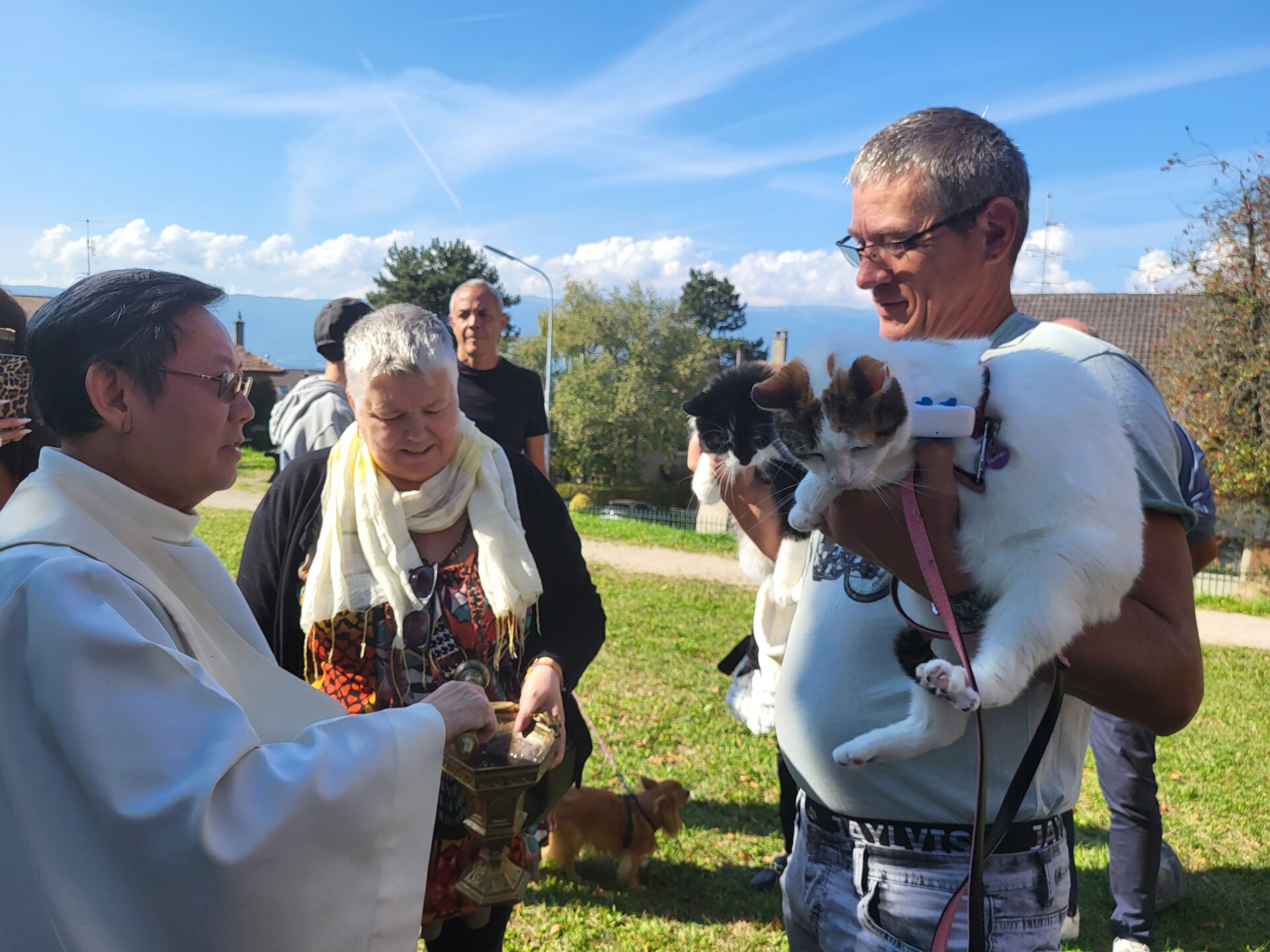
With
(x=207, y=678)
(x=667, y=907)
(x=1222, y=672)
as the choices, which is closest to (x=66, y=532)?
(x=207, y=678)

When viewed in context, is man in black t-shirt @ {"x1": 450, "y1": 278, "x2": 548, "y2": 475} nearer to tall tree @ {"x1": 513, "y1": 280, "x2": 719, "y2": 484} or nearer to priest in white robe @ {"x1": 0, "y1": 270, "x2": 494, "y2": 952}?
priest in white robe @ {"x1": 0, "y1": 270, "x2": 494, "y2": 952}

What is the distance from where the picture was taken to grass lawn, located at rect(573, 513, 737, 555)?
47.9 ft

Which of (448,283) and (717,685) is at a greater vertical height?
(448,283)

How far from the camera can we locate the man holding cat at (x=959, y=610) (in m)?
1.55

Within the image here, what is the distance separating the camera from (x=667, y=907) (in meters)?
4.23

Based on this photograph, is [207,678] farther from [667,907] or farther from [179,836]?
[667,907]

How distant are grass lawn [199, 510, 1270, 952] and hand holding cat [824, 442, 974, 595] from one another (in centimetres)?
308

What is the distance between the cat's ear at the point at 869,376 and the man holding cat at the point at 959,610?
0.50ft

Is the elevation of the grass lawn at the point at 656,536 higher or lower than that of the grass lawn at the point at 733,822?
lower

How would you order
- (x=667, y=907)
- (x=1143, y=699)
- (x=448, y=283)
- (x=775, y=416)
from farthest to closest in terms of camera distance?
1. (x=448, y=283)
2. (x=667, y=907)
3. (x=775, y=416)
4. (x=1143, y=699)

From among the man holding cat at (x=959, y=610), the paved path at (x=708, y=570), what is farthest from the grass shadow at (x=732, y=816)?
the paved path at (x=708, y=570)

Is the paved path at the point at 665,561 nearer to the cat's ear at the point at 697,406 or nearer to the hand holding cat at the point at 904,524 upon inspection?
the cat's ear at the point at 697,406

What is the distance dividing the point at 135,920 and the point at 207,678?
1.19 feet

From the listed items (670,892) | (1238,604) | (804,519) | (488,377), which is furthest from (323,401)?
(1238,604)
